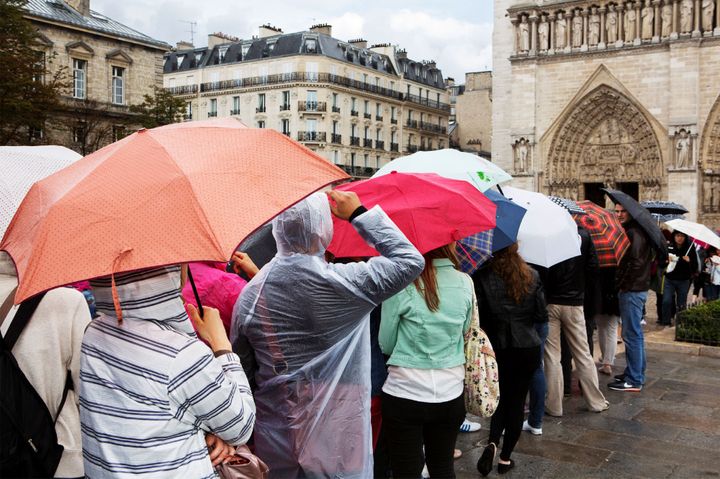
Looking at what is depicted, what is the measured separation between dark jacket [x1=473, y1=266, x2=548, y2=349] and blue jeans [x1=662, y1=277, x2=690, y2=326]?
8.24 meters

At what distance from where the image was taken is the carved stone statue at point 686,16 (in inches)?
999

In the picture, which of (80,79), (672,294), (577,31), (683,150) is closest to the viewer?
(672,294)

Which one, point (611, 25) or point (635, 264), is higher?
point (611, 25)

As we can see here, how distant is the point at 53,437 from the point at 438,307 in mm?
1942

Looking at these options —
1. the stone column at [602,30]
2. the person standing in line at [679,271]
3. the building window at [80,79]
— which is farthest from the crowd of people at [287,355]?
the building window at [80,79]

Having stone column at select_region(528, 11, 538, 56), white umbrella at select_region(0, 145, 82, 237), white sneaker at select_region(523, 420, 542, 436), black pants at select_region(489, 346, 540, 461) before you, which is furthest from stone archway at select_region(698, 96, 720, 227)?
white umbrella at select_region(0, 145, 82, 237)

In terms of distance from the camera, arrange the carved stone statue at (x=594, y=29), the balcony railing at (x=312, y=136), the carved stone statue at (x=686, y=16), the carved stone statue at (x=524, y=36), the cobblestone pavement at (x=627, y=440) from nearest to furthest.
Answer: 1. the cobblestone pavement at (x=627, y=440)
2. the carved stone statue at (x=686, y=16)
3. the carved stone statue at (x=594, y=29)
4. the carved stone statue at (x=524, y=36)
5. the balcony railing at (x=312, y=136)

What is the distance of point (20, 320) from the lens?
2.86 metres

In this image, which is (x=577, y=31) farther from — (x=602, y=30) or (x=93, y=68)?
(x=93, y=68)

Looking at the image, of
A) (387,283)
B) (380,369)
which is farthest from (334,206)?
(380,369)

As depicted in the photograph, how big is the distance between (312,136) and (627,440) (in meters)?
44.0

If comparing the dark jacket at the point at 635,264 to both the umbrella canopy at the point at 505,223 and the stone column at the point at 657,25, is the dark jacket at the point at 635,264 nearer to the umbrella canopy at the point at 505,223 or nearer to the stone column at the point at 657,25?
the umbrella canopy at the point at 505,223

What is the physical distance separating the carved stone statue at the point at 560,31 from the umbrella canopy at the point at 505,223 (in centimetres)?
2417

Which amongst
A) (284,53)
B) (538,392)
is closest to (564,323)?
(538,392)
